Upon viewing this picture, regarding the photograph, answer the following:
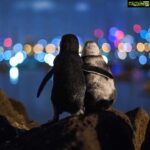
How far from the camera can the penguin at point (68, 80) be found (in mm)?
3432

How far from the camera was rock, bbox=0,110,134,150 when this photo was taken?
9.50ft

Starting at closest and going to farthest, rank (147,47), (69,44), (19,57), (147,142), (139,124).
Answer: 1. (147,142)
2. (69,44)
3. (139,124)
4. (19,57)
5. (147,47)

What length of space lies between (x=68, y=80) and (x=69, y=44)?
24 cm

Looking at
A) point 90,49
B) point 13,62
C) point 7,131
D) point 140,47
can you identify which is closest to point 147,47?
point 140,47

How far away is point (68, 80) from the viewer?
3.43 meters

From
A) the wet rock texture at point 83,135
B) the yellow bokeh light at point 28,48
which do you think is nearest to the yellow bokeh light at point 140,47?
the yellow bokeh light at point 28,48

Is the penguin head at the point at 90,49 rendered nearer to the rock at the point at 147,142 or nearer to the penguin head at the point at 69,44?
the penguin head at the point at 69,44

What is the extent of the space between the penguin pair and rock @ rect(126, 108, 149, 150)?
0.18 m

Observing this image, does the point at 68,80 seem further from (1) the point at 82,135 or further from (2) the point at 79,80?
(1) the point at 82,135

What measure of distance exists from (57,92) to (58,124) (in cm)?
50

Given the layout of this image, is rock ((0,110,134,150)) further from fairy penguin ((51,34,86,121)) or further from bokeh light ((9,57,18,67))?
bokeh light ((9,57,18,67))

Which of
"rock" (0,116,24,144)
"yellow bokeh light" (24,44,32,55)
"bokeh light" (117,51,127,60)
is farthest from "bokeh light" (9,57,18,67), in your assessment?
"rock" (0,116,24,144)

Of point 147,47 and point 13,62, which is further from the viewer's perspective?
point 147,47

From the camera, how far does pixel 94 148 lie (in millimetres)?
2908
